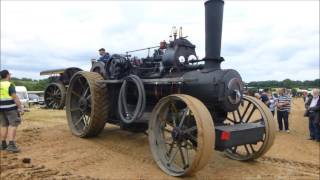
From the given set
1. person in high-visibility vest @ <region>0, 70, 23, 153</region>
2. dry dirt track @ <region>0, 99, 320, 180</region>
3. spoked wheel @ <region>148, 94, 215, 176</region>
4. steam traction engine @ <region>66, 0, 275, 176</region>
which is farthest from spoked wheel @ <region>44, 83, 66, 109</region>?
spoked wheel @ <region>148, 94, 215, 176</region>

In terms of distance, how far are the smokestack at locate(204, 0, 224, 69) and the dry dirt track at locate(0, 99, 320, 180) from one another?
6.53ft

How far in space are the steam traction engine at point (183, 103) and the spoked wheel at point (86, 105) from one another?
0.07ft

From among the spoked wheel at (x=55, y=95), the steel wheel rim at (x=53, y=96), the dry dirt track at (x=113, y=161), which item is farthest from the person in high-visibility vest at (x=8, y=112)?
the steel wheel rim at (x=53, y=96)

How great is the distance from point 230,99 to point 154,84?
1.49 m

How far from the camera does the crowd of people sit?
1001cm

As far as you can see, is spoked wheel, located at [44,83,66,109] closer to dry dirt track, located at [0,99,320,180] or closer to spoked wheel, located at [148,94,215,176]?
dry dirt track, located at [0,99,320,180]

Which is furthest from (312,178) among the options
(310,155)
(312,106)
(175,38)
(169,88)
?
(312,106)

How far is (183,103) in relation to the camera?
6309 mm

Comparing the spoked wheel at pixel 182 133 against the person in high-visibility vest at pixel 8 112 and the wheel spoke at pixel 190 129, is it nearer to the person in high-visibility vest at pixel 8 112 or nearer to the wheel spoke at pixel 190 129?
the wheel spoke at pixel 190 129

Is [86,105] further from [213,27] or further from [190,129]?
[213,27]

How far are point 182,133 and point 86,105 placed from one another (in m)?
3.16

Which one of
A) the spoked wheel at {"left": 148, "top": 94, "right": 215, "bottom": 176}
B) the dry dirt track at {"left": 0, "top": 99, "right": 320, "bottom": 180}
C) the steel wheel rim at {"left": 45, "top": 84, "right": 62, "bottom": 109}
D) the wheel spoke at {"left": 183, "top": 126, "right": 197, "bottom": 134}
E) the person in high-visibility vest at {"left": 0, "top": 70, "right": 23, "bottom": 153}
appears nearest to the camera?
the spoked wheel at {"left": 148, "top": 94, "right": 215, "bottom": 176}

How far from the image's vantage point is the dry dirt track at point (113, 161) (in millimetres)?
5812

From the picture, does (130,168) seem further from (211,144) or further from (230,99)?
(230,99)
